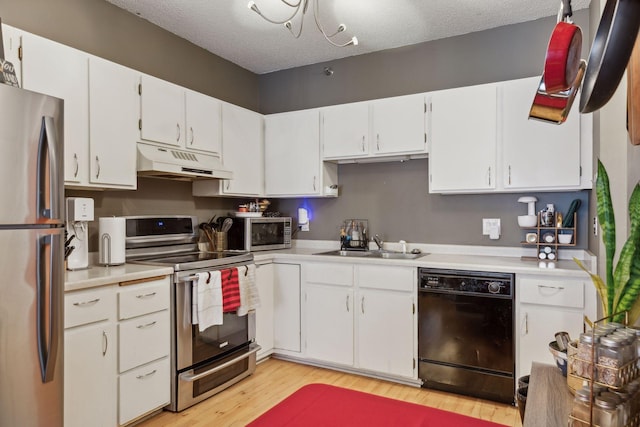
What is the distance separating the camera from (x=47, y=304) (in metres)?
1.82

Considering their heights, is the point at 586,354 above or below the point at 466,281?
above

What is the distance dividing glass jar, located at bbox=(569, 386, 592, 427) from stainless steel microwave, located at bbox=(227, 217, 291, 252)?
3078mm

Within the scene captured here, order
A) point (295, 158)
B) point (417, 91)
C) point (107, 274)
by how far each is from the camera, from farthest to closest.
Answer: point (295, 158) < point (417, 91) < point (107, 274)

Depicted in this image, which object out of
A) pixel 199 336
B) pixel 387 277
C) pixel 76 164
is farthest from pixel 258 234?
pixel 76 164

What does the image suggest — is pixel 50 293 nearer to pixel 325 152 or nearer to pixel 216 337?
pixel 216 337

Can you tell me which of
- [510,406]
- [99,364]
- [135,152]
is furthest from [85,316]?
[510,406]

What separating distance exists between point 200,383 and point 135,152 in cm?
166

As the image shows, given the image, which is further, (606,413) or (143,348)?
(143,348)

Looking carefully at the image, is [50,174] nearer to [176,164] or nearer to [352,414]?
[176,164]

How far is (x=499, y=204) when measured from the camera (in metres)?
3.35

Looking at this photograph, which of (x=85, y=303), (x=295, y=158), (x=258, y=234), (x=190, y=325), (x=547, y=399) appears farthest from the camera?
(x=295, y=158)

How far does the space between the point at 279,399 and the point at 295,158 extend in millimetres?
2114

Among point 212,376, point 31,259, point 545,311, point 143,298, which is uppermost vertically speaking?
point 31,259

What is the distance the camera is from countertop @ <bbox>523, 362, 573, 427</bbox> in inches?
36.7
